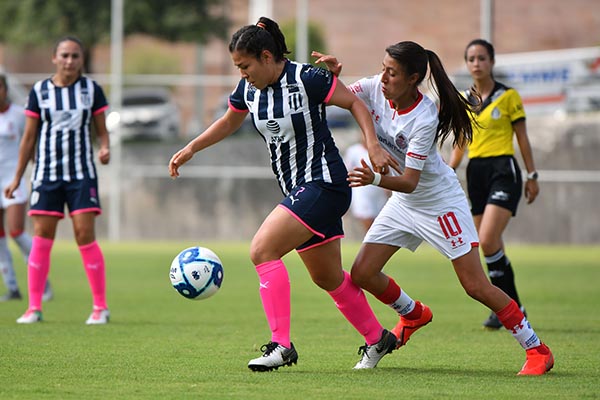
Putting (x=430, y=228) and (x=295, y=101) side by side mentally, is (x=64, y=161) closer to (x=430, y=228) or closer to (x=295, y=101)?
(x=295, y=101)

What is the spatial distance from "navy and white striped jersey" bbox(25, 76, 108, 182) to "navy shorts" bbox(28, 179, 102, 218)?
51 mm

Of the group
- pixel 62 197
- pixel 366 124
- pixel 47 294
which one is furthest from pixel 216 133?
pixel 47 294

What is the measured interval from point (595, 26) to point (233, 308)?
87.9 ft

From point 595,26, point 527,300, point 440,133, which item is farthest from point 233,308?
point 595,26

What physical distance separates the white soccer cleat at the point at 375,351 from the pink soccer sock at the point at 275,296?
0.62 m

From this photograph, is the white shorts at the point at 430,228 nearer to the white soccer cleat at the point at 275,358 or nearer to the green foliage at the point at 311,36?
the white soccer cleat at the point at 275,358

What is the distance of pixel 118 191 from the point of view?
78.3 ft

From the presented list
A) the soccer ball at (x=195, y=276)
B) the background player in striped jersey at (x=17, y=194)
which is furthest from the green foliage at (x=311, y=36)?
the soccer ball at (x=195, y=276)

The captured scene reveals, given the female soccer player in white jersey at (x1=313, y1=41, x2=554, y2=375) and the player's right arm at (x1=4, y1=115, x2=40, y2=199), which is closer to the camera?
the female soccer player in white jersey at (x1=313, y1=41, x2=554, y2=375)

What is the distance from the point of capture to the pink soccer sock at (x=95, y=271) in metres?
9.44

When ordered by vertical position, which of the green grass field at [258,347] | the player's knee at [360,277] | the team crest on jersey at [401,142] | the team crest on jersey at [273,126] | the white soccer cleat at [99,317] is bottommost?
the green grass field at [258,347]

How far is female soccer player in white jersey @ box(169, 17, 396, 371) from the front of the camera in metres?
6.38

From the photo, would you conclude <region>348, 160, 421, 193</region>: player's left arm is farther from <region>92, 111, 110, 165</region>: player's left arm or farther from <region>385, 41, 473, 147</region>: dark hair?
<region>92, 111, 110, 165</region>: player's left arm

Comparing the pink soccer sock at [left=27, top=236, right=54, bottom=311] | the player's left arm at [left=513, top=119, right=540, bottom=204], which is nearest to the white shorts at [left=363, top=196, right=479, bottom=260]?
the player's left arm at [left=513, top=119, right=540, bottom=204]
